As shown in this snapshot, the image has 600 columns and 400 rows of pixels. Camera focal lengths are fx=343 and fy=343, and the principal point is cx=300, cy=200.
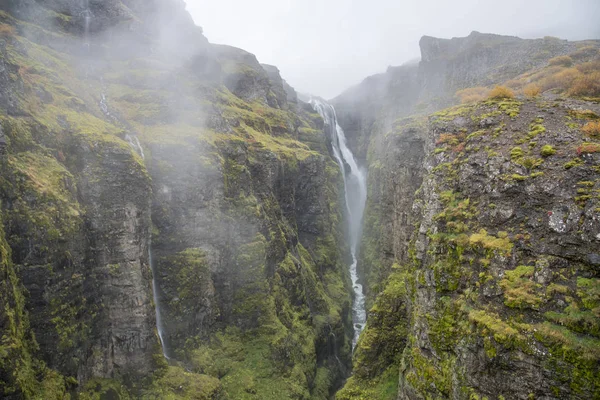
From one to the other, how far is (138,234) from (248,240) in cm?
1227

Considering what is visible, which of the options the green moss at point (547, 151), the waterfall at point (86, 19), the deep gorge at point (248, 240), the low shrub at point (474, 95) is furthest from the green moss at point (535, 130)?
the waterfall at point (86, 19)

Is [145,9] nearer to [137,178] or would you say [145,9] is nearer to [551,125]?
[137,178]

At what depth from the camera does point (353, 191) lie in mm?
96188

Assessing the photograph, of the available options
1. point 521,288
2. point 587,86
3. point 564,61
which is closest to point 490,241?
point 521,288

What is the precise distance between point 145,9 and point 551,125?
2610 inches

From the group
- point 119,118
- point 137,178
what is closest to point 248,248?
point 137,178

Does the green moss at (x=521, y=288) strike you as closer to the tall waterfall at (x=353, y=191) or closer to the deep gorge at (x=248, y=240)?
the deep gorge at (x=248, y=240)

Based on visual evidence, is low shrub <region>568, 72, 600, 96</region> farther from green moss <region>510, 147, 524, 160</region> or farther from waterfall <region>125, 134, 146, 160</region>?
waterfall <region>125, 134, 146, 160</region>

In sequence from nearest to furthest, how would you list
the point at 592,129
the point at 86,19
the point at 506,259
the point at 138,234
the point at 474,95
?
the point at 506,259 < the point at 592,129 < the point at 138,234 < the point at 474,95 < the point at 86,19

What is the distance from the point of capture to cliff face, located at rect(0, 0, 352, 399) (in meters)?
22.9

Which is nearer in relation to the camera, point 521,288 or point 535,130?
point 521,288

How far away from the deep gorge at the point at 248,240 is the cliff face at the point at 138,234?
176 millimetres

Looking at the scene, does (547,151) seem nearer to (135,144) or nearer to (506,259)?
(506,259)

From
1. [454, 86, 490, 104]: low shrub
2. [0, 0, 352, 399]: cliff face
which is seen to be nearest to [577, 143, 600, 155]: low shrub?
[454, 86, 490, 104]: low shrub
